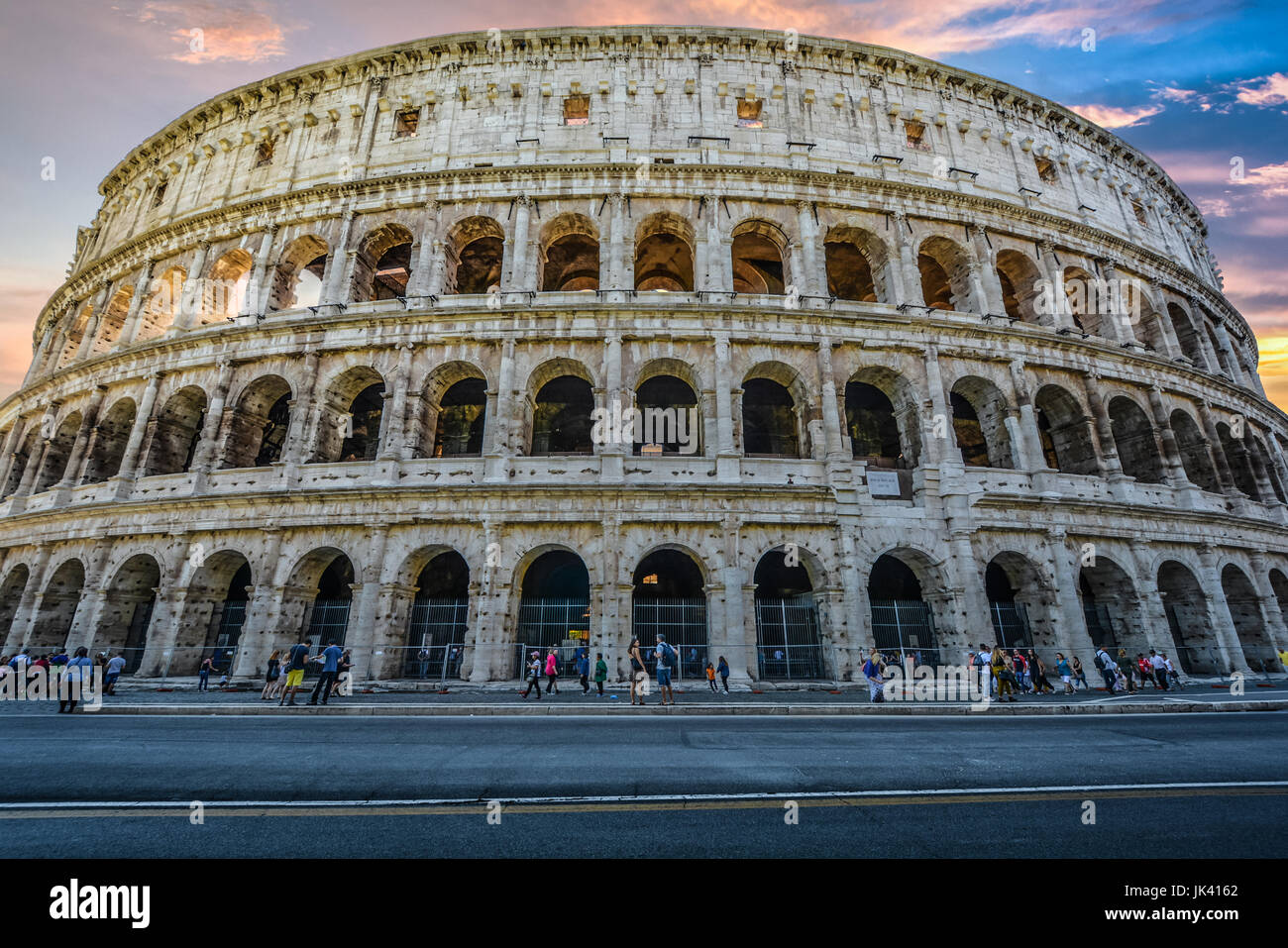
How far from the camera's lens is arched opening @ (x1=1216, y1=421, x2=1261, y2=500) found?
22156 millimetres

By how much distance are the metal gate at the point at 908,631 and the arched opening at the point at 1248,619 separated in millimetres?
11717

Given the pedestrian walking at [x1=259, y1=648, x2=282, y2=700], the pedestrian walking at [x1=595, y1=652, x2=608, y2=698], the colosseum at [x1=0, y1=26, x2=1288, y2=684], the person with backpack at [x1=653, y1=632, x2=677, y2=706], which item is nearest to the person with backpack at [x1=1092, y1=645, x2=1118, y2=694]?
Answer: the colosseum at [x1=0, y1=26, x2=1288, y2=684]

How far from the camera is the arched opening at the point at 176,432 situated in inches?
763

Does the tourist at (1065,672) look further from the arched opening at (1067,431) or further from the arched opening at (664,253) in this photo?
the arched opening at (664,253)

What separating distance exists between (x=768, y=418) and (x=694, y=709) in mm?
11825

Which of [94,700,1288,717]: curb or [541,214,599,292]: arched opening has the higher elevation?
[541,214,599,292]: arched opening

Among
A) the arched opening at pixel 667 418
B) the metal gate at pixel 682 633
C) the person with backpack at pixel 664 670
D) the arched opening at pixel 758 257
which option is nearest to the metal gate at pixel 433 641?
Answer: the metal gate at pixel 682 633

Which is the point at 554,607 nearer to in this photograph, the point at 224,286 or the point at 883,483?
the point at 883,483

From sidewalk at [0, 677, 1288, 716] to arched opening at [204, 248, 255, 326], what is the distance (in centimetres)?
1470

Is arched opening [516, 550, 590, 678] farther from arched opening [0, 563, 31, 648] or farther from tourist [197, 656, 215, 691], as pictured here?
arched opening [0, 563, 31, 648]

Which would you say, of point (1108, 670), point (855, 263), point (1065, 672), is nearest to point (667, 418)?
point (855, 263)

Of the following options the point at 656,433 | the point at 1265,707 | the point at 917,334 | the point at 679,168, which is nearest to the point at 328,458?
the point at 656,433

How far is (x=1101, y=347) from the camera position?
19.9 m

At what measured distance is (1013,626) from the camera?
Answer: 17172 millimetres
